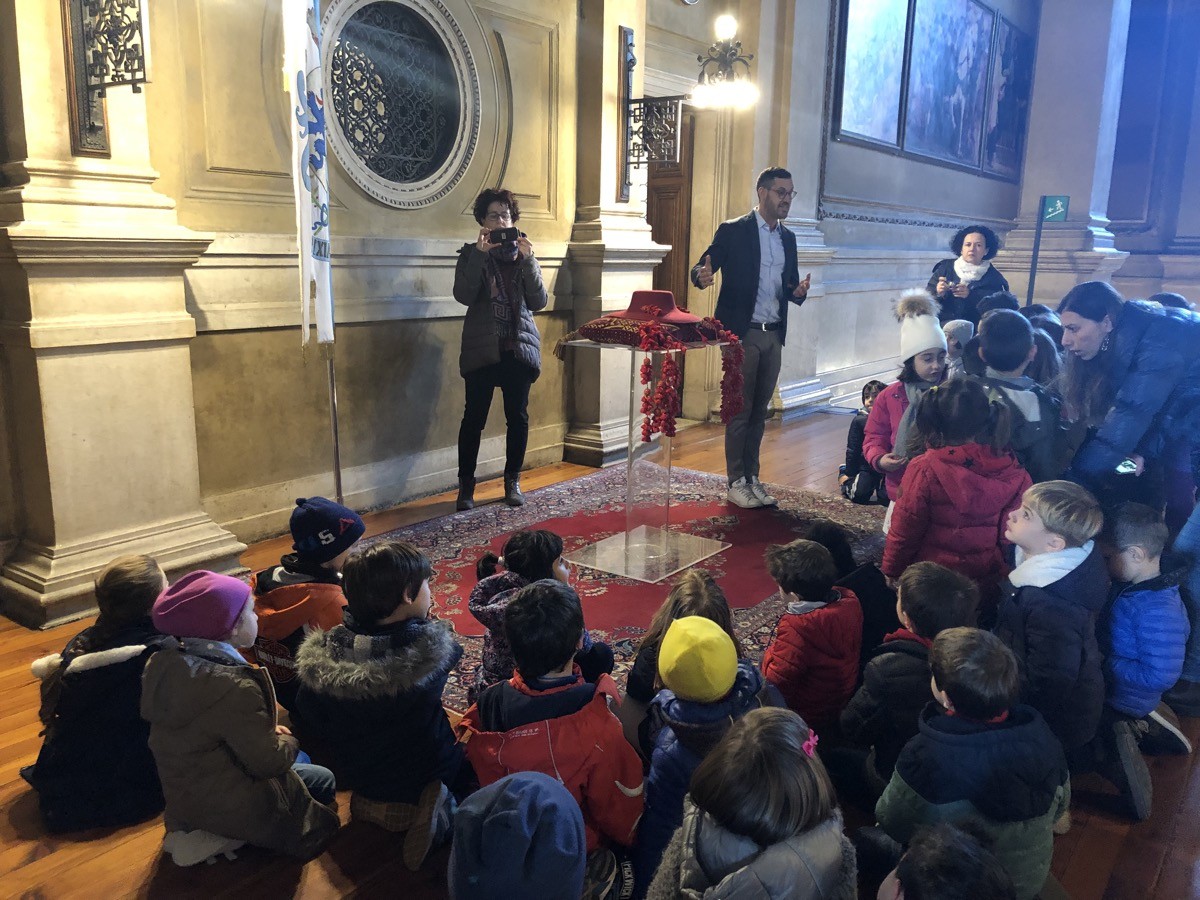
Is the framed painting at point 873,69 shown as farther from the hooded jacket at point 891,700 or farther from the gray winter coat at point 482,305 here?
the hooded jacket at point 891,700

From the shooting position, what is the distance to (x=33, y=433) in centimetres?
324

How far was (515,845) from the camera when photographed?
1.33m

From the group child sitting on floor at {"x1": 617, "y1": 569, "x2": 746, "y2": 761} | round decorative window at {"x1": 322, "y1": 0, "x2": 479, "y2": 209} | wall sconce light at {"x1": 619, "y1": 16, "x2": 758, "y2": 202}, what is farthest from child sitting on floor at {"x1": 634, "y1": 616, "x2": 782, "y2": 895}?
wall sconce light at {"x1": 619, "y1": 16, "x2": 758, "y2": 202}

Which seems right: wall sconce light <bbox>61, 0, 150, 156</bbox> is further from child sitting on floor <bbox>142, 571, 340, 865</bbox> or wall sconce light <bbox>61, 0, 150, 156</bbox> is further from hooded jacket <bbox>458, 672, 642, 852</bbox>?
hooded jacket <bbox>458, 672, 642, 852</bbox>

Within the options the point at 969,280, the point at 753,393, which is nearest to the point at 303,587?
the point at 753,393

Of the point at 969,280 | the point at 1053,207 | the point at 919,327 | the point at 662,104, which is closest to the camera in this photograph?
the point at 919,327

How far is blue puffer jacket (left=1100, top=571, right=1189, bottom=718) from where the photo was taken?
2355mm

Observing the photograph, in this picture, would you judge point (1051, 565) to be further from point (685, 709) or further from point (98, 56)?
point (98, 56)

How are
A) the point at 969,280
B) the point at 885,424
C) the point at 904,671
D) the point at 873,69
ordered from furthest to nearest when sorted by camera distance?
the point at 873,69
the point at 969,280
the point at 885,424
the point at 904,671

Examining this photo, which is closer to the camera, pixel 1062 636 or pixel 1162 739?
pixel 1062 636

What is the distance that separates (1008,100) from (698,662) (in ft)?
38.9

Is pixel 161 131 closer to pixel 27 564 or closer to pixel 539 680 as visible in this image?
pixel 27 564

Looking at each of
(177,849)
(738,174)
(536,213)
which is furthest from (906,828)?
(738,174)

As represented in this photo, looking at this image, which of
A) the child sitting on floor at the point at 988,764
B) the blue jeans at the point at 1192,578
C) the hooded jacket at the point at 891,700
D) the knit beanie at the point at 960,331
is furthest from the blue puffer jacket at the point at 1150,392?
the child sitting on floor at the point at 988,764
